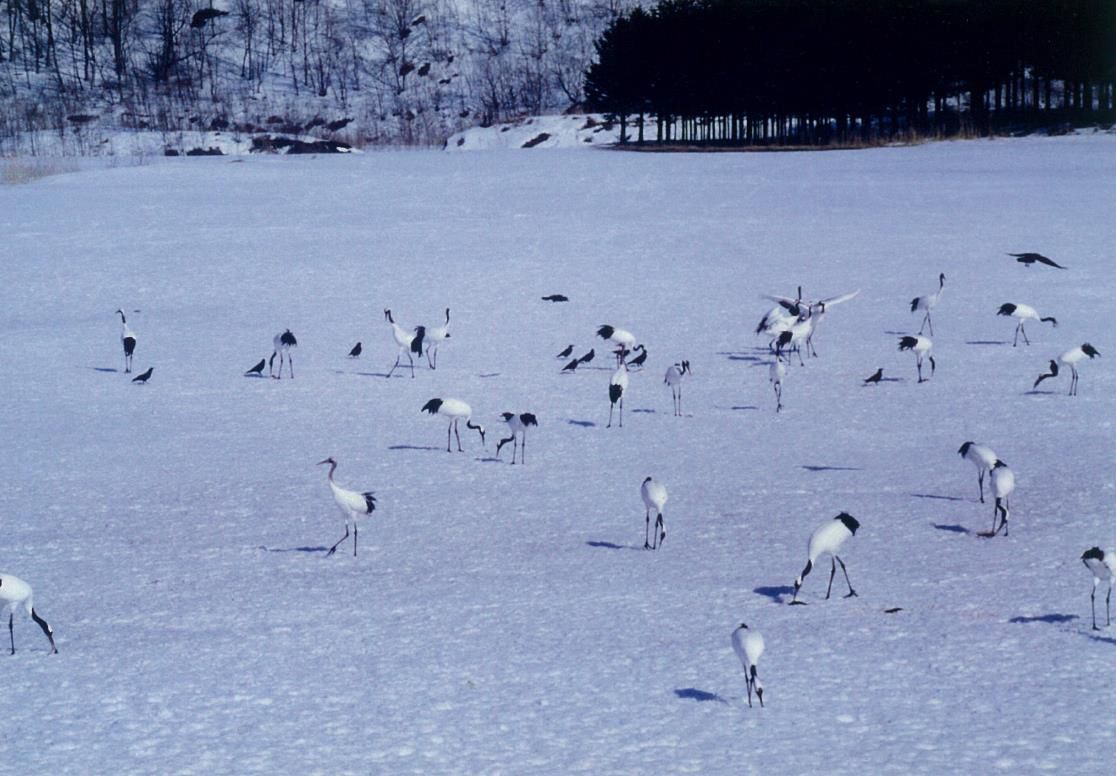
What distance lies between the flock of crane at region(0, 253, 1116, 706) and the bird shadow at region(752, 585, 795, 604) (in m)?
0.15

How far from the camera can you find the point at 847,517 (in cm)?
870

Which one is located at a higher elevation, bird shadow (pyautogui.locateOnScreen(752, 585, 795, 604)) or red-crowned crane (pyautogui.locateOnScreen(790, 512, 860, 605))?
red-crowned crane (pyautogui.locateOnScreen(790, 512, 860, 605))

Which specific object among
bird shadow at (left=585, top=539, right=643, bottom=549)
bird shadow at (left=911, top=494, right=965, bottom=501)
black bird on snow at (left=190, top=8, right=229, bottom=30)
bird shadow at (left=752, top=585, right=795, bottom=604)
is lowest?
bird shadow at (left=752, top=585, right=795, bottom=604)

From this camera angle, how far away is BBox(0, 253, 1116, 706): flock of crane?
8016mm

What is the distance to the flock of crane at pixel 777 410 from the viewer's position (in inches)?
316

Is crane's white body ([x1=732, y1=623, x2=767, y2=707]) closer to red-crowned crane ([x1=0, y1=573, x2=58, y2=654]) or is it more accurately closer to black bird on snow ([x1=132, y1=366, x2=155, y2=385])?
red-crowned crane ([x1=0, y1=573, x2=58, y2=654])

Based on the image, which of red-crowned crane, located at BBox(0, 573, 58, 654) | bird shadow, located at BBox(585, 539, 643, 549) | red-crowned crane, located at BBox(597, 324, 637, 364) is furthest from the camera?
red-crowned crane, located at BBox(597, 324, 637, 364)

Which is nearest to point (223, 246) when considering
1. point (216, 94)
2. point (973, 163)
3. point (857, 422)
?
point (857, 422)

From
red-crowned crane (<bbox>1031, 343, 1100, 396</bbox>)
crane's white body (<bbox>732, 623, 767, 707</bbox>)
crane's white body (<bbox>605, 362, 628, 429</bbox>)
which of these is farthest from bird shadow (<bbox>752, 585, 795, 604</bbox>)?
red-crowned crane (<bbox>1031, 343, 1100, 396</bbox>)

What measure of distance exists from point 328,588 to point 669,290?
13464mm

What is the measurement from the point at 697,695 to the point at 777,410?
782 centimetres

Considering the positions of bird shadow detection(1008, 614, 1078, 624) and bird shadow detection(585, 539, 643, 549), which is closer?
bird shadow detection(1008, 614, 1078, 624)

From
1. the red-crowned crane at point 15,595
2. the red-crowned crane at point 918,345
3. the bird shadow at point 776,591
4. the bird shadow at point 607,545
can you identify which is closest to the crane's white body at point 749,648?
the bird shadow at point 776,591

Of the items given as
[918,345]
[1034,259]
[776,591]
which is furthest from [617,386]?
[1034,259]
